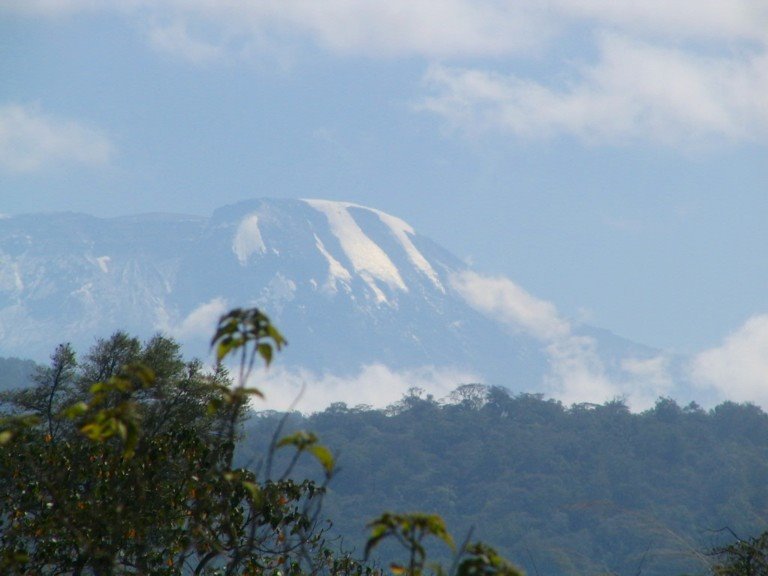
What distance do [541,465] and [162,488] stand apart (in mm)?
160360

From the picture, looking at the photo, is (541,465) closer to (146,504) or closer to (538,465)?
(538,465)

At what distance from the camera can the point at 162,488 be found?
1303 centimetres

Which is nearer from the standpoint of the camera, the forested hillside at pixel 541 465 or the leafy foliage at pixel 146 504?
the leafy foliage at pixel 146 504

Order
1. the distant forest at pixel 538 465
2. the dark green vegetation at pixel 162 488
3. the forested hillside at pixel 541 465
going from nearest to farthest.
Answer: the dark green vegetation at pixel 162 488 → the distant forest at pixel 538 465 → the forested hillside at pixel 541 465

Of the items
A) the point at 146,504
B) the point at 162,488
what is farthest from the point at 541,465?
the point at 146,504

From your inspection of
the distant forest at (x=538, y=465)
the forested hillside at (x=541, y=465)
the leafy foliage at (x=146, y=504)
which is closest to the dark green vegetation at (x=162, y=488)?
the leafy foliage at (x=146, y=504)

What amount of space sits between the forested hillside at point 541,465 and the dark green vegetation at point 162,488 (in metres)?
122

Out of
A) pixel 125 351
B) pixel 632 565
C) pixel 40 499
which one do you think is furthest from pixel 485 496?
pixel 40 499

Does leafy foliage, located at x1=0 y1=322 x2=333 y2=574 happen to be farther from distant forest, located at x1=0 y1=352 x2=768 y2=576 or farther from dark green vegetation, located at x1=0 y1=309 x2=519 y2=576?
distant forest, located at x1=0 y1=352 x2=768 y2=576

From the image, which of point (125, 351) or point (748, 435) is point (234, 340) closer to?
point (125, 351)

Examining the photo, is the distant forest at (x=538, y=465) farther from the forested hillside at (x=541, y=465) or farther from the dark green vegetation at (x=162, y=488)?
the dark green vegetation at (x=162, y=488)

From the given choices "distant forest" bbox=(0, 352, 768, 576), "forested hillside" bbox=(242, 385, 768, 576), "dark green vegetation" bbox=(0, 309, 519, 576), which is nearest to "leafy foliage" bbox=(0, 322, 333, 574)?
"dark green vegetation" bbox=(0, 309, 519, 576)

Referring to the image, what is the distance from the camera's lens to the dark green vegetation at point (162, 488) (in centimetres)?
452

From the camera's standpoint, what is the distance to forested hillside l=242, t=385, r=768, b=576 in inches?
5645
